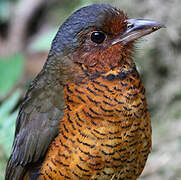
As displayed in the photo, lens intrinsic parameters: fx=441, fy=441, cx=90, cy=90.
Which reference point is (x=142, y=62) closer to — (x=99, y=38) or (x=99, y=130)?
(x=99, y=38)

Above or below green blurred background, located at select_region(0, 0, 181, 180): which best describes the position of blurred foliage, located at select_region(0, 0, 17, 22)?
above

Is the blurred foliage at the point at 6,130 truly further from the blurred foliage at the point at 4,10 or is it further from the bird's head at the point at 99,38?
the blurred foliage at the point at 4,10

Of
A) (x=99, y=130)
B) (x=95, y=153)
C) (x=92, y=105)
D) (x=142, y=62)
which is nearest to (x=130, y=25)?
(x=92, y=105)

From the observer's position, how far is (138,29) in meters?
3.76

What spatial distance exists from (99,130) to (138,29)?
36.8 inches

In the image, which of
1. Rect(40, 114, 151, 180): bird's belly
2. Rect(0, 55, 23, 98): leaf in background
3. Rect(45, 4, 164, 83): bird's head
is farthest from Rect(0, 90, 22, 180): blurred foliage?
Rect(45, 4, 164, 83): bird's head

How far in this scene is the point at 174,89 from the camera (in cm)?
703

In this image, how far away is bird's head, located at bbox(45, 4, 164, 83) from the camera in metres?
3.68

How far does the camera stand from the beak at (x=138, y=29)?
12.2ft

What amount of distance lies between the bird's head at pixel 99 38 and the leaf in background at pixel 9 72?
89.7 inches

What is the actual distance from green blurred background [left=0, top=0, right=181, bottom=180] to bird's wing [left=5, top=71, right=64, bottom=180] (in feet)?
2.78

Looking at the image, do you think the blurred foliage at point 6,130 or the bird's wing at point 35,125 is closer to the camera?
the bird's wing at point 35,125

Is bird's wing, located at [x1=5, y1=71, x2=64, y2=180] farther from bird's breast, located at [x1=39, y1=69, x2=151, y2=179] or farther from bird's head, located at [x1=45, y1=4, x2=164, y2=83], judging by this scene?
bird's head, located at [x1=45, y1=4, x2=164, y2=83]

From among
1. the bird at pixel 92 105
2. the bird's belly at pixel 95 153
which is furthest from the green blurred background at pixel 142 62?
the bird's belly at pixel 95 153
